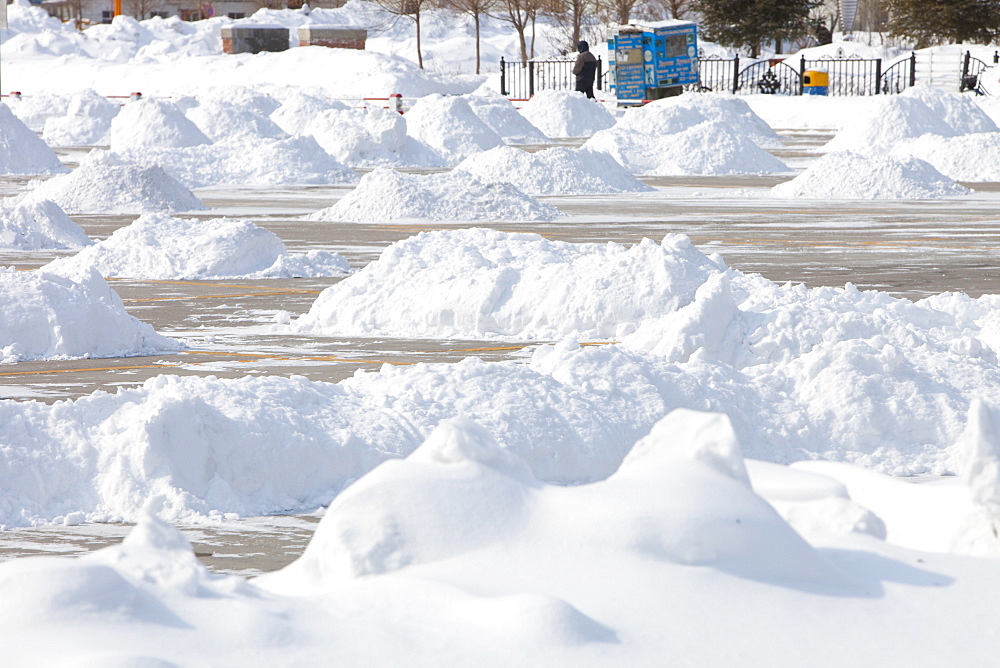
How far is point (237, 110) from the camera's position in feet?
111

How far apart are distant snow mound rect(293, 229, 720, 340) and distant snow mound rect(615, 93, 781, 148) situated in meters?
19.9

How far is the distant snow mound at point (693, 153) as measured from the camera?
29.0 meters

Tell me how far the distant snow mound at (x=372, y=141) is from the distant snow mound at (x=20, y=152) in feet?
18.2

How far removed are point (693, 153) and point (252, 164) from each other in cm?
873

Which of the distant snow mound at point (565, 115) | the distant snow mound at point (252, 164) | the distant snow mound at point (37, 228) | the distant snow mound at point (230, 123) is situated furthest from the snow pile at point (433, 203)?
the distant snow mound at point (565, 115)

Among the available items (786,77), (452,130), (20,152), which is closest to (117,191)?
(20,152)

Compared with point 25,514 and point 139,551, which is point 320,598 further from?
point 25,514

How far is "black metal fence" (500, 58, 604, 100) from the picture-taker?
5256 cm

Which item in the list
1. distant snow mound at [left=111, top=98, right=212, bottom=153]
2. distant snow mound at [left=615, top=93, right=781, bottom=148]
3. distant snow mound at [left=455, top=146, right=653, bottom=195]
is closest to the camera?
distant snow mound at [left=455, top=146, right=653, bottom=195]

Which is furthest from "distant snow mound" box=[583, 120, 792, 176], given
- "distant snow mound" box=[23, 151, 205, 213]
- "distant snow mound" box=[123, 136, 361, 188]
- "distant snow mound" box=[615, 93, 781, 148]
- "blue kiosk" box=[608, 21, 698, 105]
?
"blue kiosk" box=[608, 21, 698, 105]

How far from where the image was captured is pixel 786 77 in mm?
51125

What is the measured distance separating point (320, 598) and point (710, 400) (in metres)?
4.82

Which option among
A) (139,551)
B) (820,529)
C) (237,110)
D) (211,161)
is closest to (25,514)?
(139,551)

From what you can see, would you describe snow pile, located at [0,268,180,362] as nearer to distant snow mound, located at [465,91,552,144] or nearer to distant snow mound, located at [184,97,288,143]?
distant snow mound, located at [184,97,288,143]
